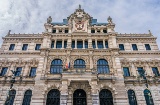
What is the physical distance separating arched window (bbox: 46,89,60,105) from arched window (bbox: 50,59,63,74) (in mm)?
3719

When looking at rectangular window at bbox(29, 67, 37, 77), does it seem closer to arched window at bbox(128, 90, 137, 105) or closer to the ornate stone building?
the ornate stone building

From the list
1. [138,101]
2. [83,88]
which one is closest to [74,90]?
[83,88]

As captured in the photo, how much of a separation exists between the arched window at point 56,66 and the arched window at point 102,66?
24.2ft

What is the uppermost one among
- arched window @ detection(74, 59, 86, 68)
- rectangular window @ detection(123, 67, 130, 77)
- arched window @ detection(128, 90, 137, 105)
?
arched window @ detection(74, 59, 86, 68)

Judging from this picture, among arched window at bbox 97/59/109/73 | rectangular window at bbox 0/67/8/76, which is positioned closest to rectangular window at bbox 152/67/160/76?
arched window at bbox 97/59/109/73

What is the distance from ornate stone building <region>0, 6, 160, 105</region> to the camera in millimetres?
25547

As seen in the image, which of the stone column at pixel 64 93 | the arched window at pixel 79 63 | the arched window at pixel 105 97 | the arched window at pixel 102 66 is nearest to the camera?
the stone column at pixel 64 93

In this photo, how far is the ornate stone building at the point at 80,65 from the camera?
25547mm

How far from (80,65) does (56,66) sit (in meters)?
4.68

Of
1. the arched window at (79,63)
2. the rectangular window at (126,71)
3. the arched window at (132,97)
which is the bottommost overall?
the arched window at (132,97)

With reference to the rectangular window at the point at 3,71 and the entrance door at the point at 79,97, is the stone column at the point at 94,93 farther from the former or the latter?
the rectangular window at the point at 3,71

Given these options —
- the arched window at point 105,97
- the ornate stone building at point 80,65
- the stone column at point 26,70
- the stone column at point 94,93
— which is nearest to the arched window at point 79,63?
the ornate stone building at point 80,65

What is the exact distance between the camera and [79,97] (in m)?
25.9

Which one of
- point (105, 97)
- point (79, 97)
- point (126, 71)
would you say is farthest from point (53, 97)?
point (126, 71)
